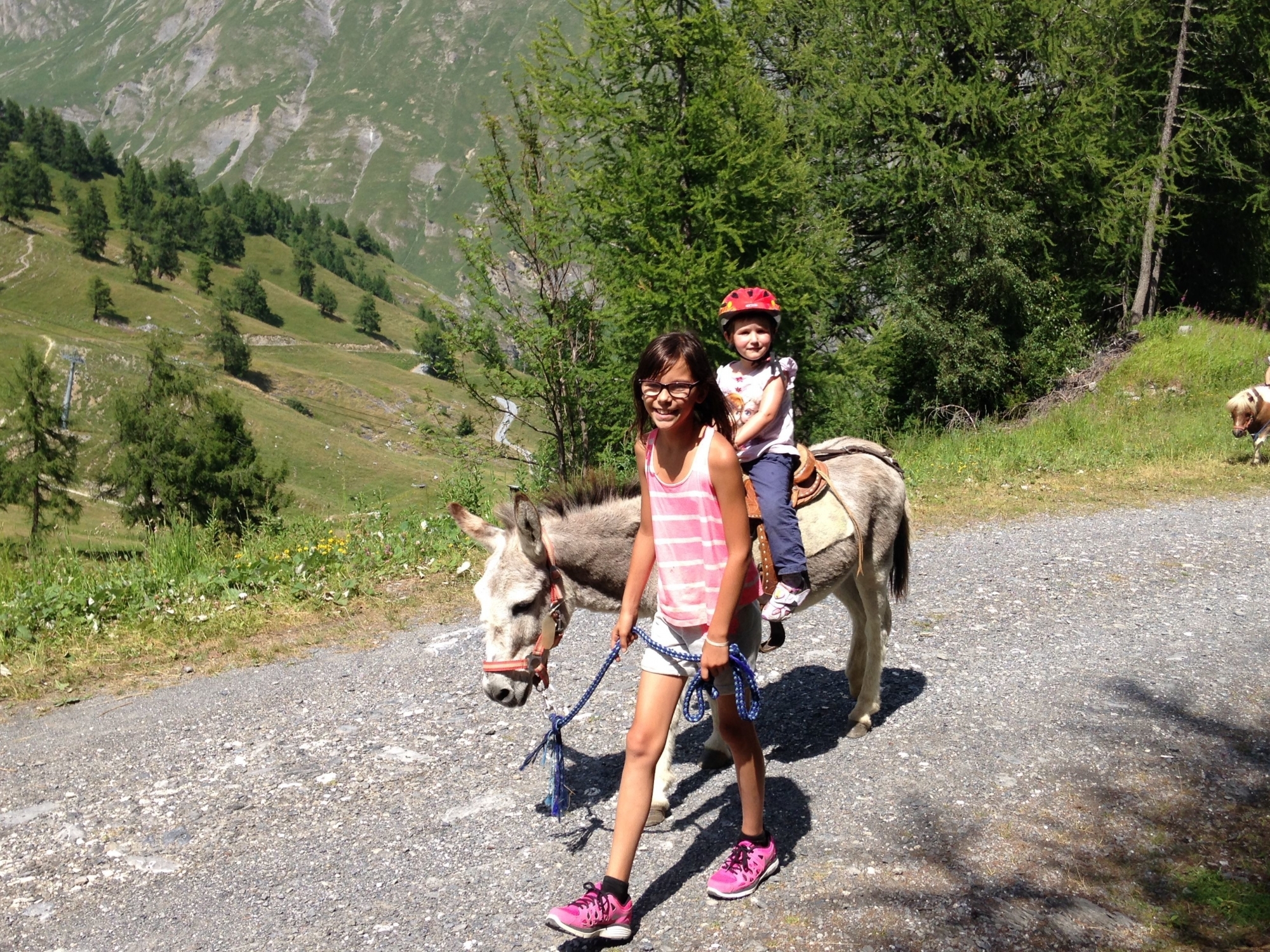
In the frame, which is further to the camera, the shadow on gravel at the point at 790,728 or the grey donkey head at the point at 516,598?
the shadow on gravel at the point at 790,728

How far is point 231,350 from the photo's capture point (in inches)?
4887

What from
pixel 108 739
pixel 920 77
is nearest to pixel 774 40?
pixel 920 77

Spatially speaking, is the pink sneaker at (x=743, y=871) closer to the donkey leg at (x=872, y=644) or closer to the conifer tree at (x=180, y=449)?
the donkey leg at (x=872, y=644)

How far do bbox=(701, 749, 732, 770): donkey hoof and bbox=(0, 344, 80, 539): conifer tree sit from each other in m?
59.2

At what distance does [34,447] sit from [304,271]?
138 metres

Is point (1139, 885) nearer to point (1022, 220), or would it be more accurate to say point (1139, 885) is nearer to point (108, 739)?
point (108, 739)

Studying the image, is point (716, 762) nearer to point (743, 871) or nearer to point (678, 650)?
point (743, 871)

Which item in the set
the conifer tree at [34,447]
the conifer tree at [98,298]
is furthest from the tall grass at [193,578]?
the conifer tree at [98,298]

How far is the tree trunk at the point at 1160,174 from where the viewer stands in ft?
73.9

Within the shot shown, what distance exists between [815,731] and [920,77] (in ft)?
73.3

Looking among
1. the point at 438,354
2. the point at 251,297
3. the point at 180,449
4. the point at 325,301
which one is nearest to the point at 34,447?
the point at 180,449

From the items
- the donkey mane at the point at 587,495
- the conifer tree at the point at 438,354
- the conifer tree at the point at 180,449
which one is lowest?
the conifer tree at the point at 180,449

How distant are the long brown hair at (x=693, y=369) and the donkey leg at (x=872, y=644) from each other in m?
2.37

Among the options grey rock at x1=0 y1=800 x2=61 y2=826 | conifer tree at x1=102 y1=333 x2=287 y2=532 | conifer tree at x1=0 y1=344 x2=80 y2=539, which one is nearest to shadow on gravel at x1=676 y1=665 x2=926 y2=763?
grey rock at x1=0 y1=800 x2=61 y2=826
